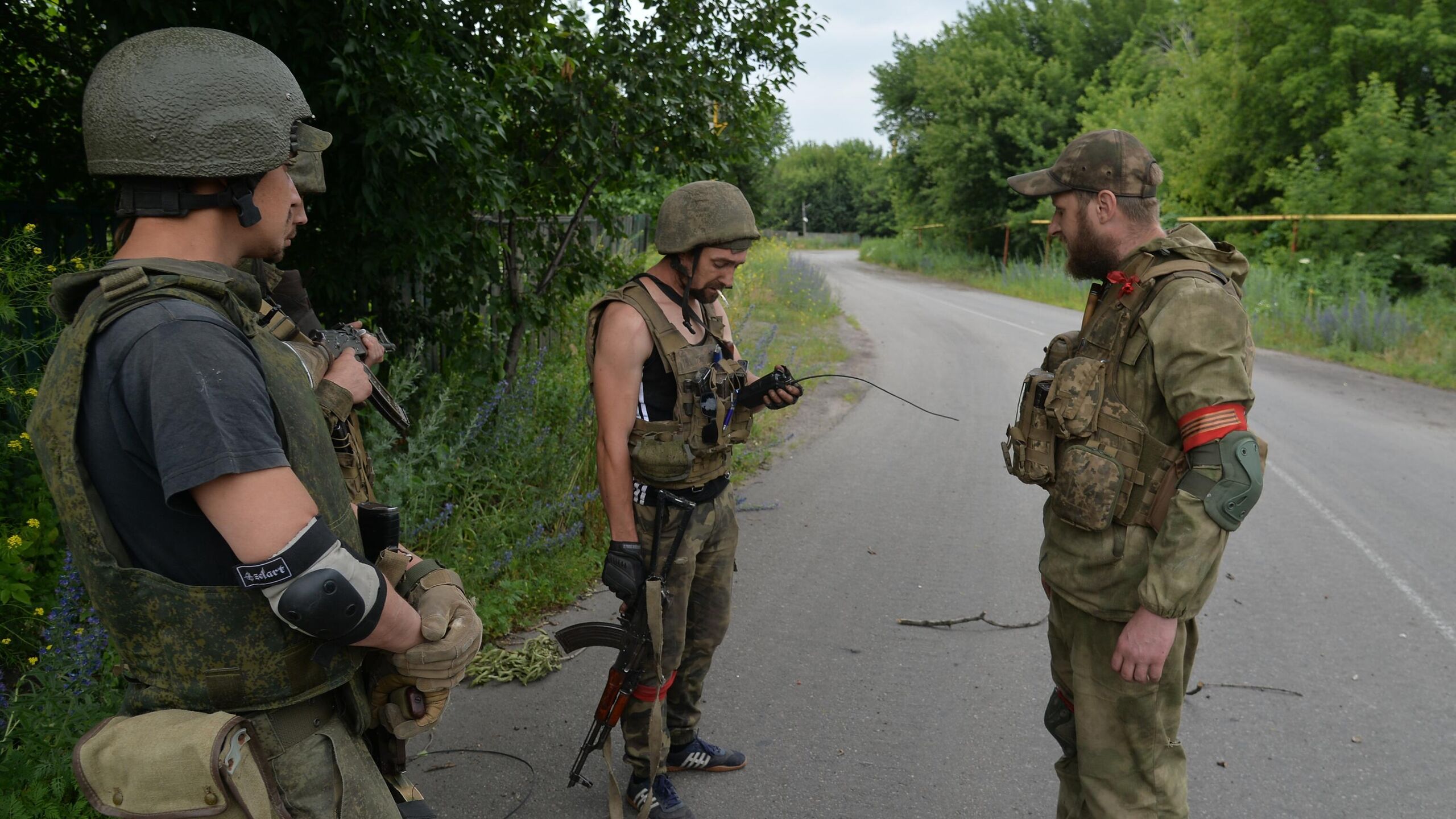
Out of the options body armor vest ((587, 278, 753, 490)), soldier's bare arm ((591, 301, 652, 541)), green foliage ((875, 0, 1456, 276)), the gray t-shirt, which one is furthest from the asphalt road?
green foliage ((875, 0, 1456, 276))

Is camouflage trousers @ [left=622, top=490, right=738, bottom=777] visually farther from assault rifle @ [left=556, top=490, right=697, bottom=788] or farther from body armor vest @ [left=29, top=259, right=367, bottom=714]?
body armor vest @ [left=29, top=259, right=367, bottom=714]

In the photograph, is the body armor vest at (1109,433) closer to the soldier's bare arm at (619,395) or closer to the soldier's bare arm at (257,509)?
the soldier's bare arm at (619,395)

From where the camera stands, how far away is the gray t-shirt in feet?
4.73

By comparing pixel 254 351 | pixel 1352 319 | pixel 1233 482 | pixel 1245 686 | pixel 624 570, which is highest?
pixel 254 351

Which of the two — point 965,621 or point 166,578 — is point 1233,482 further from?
point 965,621

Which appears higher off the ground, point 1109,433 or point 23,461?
point 1109,433

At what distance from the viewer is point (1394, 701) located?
4.11 m

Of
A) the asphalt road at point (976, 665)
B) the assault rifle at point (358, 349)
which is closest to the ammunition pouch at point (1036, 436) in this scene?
the asphalt road at point (976, 665)

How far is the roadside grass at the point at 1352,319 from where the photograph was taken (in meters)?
12.8

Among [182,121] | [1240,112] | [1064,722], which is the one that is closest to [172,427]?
[182,121]

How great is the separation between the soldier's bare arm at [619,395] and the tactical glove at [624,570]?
1.8 inches

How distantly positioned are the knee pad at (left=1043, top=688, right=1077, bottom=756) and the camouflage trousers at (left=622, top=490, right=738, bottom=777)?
115 cm

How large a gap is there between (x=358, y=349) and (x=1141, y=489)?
211 cm

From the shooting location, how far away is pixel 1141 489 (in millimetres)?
2574
